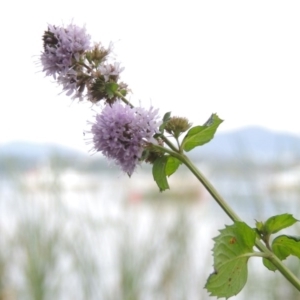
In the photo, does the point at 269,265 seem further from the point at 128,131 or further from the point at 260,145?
the point at 260,145

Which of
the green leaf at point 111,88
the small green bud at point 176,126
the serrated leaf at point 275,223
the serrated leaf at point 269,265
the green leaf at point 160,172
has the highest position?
the green leaf at point 111,88

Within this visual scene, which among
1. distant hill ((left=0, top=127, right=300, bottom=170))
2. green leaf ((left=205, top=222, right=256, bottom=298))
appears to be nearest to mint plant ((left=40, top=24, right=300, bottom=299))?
green leaf ((left=205, top=222, right=256, bottom=298))

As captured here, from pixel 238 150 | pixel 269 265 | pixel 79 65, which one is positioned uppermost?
pixel 238 150

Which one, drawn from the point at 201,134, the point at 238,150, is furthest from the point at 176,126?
the point at 238,150

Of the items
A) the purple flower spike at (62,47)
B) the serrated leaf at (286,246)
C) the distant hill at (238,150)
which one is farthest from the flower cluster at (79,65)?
the distant hill at (238,150)

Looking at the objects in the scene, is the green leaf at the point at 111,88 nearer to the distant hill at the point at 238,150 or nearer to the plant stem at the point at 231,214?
the plant stem at the point at 231,214

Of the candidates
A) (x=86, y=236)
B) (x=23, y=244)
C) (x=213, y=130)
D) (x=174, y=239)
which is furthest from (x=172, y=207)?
(x=213, y=130)

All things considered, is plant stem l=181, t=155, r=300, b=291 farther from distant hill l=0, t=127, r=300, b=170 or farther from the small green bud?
distant hill l=0, t=127, r=300, b=170

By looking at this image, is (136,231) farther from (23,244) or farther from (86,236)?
(23,244)
